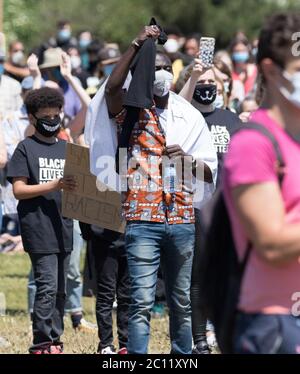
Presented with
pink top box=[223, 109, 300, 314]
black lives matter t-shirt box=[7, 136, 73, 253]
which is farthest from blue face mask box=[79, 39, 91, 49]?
pink top box=[223, 109, 300, 314]

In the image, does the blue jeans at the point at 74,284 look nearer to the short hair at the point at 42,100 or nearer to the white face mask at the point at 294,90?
the short hair at the point at 42,100

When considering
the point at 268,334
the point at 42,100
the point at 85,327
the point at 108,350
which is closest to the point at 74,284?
the point at 85,327

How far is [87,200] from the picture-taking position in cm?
780

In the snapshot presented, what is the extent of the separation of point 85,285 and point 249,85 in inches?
223

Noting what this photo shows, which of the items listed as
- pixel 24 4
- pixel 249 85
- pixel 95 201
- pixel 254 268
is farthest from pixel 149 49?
pixel 24 4

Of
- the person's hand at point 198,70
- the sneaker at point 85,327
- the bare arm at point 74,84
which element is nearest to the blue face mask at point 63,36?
the bare arm at point 74,84

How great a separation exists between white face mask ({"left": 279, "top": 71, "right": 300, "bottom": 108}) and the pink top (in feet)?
0.36

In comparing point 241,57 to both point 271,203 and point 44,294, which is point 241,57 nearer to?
point 44,294

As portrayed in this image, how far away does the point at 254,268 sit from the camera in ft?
13.0

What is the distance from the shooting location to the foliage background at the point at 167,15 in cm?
4775

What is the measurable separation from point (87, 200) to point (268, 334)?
3992mm

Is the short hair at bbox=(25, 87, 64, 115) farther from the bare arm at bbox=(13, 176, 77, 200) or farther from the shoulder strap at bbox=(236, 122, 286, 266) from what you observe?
the shoulder strap at bbox=(236, 122, 286, 266)

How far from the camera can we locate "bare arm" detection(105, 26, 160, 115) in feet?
21.4
